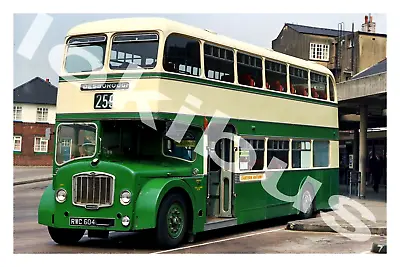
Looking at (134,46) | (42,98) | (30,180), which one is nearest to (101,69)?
(134,46)

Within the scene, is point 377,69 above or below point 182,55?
above

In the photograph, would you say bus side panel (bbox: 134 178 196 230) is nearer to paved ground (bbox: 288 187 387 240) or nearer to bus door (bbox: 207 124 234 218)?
bus door (bbox: 207 124 234 218)

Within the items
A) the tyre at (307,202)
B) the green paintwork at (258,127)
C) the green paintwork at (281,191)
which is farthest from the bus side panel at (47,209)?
the tyre at (307,202)

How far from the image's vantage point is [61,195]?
11477mm

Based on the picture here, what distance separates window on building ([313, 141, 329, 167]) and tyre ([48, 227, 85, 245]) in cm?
734

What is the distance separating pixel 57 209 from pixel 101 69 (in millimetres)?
2620

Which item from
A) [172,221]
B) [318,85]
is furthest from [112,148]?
[318,85]

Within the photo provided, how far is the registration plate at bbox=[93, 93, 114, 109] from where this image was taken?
1166 centimetres

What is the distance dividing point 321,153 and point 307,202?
1.50m

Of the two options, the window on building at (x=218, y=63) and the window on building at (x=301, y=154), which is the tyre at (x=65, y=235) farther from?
the window on building at (x=301, y=154)

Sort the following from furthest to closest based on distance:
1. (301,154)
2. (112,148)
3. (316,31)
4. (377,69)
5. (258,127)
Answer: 1. (316,31)
2. (377,69)
3. (301,154)
4. (258,127)
5. (112,148)

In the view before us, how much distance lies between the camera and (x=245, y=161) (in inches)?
558

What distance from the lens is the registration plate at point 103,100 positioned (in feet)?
38.3

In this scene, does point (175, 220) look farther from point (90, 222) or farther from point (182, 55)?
point (182, 55)
